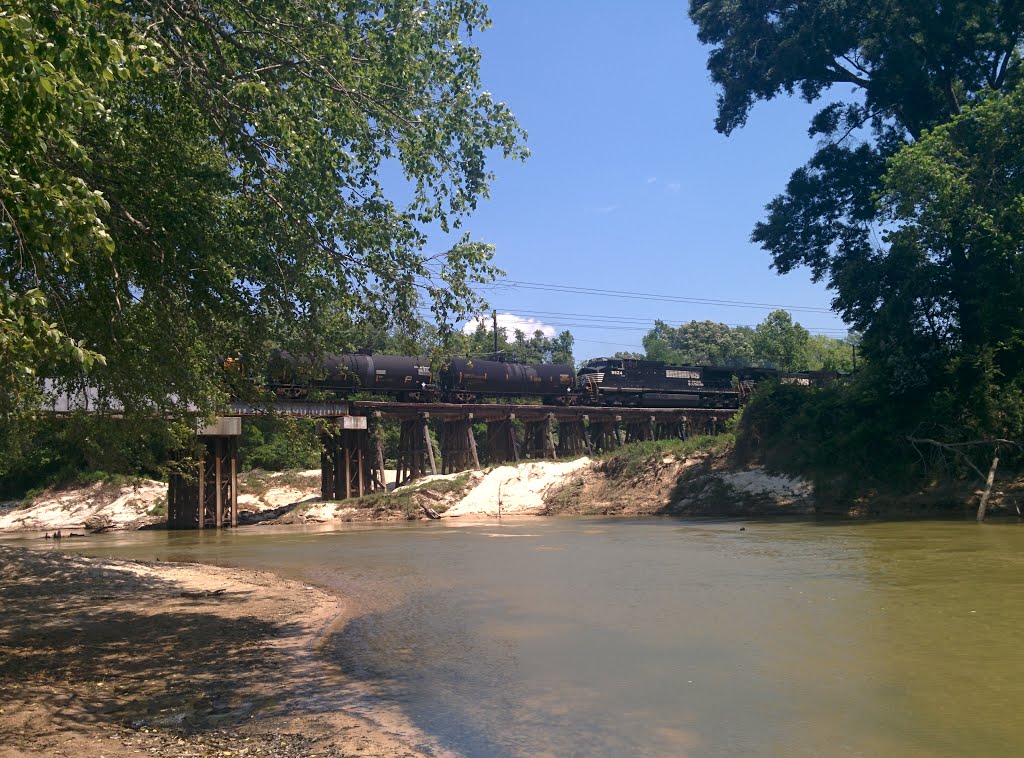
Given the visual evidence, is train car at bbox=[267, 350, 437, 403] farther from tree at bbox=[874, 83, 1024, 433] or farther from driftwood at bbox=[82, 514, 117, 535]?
tree at bbox=[874, 83, 1024, 433]

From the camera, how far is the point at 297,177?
30.3 feet

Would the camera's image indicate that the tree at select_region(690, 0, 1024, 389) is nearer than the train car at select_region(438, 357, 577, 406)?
Yes

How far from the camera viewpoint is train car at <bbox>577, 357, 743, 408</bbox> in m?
51.8

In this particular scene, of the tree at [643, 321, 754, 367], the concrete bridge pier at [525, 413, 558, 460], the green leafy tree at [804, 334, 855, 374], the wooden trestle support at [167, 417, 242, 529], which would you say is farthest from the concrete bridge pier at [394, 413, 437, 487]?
the tree at [643, 321, 754, 367]

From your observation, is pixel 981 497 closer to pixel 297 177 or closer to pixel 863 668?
pixel 863 668

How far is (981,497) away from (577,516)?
A: 56.1 ft

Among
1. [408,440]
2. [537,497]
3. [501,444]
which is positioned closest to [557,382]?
[501,444]

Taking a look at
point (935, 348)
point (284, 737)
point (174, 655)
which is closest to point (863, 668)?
point (284, 737)

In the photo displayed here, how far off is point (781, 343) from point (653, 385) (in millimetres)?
56411

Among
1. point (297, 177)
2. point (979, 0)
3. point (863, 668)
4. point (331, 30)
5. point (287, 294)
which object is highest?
point (979, 0)

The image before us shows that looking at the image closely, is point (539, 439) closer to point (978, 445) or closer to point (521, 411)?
point (521, 411)

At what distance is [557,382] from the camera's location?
163 feet

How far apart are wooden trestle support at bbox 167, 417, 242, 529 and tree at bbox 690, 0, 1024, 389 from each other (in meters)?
26.3

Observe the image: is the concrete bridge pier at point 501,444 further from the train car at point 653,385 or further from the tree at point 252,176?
Result: the tree at point 252,176
